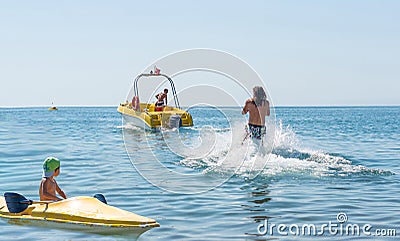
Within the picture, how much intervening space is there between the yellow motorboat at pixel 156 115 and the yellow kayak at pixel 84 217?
18.0m

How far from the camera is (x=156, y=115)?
89.3 feet

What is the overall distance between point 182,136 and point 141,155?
7.34m

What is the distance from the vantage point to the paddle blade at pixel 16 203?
9144 millimetres

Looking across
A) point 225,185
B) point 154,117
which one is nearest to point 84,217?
point 225,185

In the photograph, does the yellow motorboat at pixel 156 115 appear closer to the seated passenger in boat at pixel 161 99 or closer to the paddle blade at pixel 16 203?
the seated passenger in boat at pixel 161 99

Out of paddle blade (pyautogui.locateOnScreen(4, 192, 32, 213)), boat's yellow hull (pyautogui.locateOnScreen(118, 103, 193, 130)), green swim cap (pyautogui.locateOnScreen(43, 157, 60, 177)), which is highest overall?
boat's yellow hull (pyautogui.locateOnScreen(118, 103, 193, 130))

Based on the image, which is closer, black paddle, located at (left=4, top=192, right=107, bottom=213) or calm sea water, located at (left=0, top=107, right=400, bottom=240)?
calm sea water, located at (left=0, top=107, right=400, bottom=240)

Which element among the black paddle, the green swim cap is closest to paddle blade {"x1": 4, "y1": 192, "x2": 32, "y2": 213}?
the black paddle

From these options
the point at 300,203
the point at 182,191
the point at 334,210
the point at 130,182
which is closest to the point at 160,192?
the point at 182,191

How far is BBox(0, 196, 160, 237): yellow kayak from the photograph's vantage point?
823cm

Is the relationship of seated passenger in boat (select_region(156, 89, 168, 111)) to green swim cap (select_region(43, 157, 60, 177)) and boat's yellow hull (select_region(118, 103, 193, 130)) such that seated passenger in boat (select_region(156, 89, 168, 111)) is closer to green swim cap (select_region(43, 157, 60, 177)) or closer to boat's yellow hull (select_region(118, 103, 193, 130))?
boat's yellow hull (select_region(118, 103, 193, 130))

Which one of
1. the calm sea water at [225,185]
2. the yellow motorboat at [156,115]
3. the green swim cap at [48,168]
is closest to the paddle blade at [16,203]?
the calm sea water at [225,185]

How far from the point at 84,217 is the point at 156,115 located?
18802 millimetres

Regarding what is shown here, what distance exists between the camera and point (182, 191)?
11703mm
